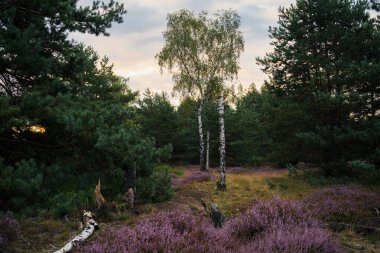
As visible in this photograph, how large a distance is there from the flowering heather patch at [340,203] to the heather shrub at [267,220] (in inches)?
69.3

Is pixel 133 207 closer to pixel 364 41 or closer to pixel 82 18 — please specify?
pixel 82 18

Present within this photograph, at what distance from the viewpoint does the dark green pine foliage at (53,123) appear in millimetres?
8406

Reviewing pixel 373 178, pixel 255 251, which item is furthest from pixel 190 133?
pixel 255 251

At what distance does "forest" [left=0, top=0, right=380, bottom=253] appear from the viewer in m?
6.43

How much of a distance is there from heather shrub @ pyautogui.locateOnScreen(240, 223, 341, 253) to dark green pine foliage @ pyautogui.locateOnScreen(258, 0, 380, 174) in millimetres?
9268

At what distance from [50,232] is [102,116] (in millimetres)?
3296

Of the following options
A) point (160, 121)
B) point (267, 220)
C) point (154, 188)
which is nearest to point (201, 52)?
point (160, 121)

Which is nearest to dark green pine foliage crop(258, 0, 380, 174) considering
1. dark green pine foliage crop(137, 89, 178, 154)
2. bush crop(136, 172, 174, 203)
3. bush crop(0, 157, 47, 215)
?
bush crop(136, 172, 174, 203)

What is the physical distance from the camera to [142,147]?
9.91 meters

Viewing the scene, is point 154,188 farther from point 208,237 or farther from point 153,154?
point 208,237

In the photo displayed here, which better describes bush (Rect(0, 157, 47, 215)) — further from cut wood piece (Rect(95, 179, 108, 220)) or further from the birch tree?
the birch tree

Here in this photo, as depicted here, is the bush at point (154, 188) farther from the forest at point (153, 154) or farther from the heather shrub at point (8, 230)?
the heather shrub at point (8, 230)

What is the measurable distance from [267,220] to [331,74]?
562 inches

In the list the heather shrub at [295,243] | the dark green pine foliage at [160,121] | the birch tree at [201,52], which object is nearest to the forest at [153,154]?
the heather shrub at [295,243]
